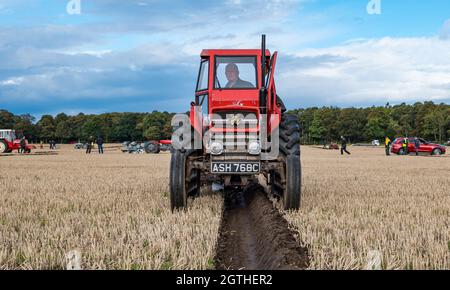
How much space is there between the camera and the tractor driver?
8.17 m

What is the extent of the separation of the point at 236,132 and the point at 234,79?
3.78 ft

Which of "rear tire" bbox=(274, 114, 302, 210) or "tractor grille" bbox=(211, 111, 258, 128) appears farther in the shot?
"tractor grille" bbox=(211, 111, 258, 128)

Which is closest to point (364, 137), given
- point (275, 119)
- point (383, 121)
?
point (383, 121)

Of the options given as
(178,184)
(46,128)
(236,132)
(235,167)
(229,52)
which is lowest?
(178,184)

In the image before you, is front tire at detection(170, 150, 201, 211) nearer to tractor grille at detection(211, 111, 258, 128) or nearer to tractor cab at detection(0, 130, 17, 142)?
tractor grille at detection(211, 111, 258, 128)

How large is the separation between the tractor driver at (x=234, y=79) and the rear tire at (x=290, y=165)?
0.98 metres

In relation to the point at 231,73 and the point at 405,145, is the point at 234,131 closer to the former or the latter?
the point at 231,73

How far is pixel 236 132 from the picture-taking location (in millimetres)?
7680

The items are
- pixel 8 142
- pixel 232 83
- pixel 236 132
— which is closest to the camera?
pixel 236 132

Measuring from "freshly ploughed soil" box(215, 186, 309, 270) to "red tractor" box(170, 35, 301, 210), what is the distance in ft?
1.91

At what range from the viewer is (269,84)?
7.72 metres

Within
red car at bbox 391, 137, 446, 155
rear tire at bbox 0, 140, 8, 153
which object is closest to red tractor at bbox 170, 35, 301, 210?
red car at bbox 391, 137, 446, 155

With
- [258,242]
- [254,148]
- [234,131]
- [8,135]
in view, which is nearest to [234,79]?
Result: [234,131]
